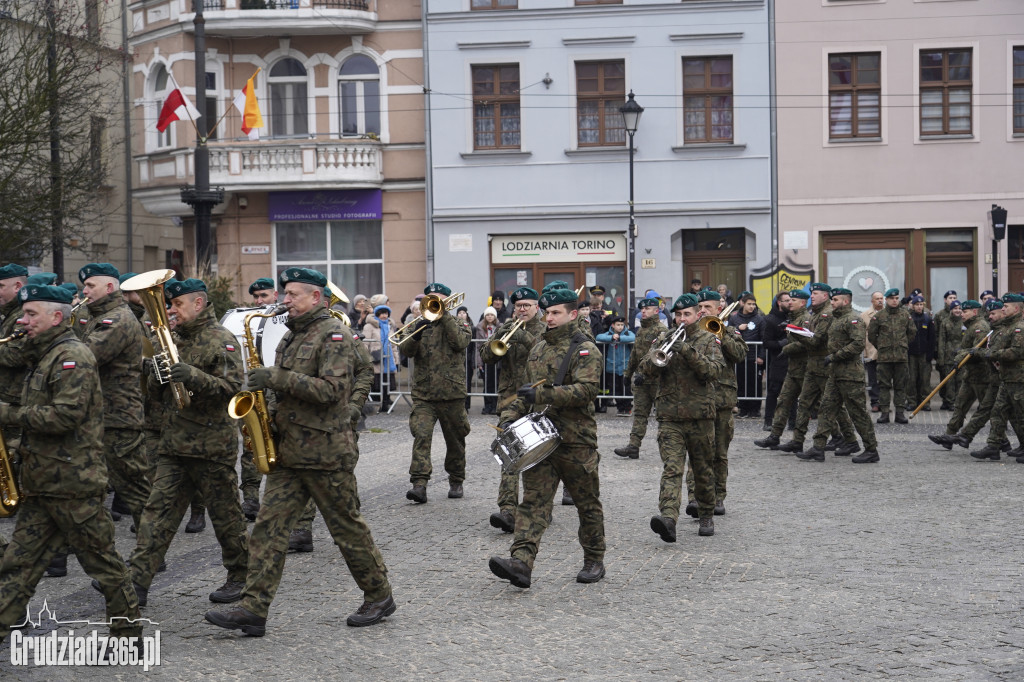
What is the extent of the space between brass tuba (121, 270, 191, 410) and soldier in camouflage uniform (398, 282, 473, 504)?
4.09 metres

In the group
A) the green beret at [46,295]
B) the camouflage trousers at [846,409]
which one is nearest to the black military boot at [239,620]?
the green beret at [46,295]

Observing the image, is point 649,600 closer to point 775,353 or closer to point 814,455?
point 814,455

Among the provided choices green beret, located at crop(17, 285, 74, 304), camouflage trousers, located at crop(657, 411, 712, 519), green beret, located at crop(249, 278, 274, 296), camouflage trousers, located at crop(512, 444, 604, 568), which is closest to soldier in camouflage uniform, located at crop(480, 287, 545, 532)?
camouflage trousers, located at crop(657, 411, 712, 519)

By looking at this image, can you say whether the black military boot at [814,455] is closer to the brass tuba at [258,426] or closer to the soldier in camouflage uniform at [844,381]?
the soldier in camouflage uniform at [844,381]

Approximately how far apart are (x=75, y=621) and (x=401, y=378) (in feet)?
51.5

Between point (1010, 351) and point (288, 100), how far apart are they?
63.0ft

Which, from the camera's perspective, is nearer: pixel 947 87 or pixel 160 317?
pixel 160 317

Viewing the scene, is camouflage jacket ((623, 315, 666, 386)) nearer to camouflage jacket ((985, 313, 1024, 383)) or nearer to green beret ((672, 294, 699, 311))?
camouflage jacket ((985, 313, 1024, 383))

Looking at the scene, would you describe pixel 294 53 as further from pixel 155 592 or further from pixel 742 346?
pixel 155 592

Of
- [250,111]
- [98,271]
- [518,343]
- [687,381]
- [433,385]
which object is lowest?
[433,385]

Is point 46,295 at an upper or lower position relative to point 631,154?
lower

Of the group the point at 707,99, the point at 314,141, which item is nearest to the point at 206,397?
the point at 314,141

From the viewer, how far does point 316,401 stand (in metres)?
7.10

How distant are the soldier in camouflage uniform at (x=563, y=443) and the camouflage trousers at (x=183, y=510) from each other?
167 cm
